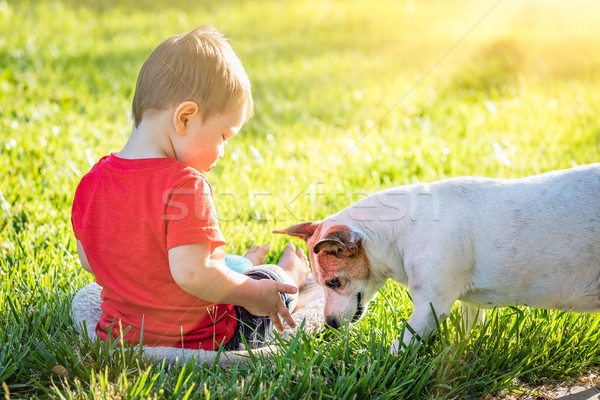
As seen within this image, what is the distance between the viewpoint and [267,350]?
255cm

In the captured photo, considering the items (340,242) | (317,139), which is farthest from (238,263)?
(317,139)

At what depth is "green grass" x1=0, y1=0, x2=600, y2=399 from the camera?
2.41 metres

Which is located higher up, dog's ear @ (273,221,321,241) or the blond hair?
the blond hair

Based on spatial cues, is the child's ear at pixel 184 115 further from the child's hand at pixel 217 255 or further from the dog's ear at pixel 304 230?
the dog's ear at pixel 304 230

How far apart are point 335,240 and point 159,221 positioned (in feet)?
2.42

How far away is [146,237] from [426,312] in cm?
115

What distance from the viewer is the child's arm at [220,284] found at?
2.29m

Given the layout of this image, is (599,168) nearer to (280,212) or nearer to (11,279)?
(280,212)

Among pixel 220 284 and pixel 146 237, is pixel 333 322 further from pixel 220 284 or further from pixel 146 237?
pixel 146 237

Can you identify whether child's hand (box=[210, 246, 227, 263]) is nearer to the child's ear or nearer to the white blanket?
the white blanket

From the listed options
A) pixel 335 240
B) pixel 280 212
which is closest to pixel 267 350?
pixel 335 240

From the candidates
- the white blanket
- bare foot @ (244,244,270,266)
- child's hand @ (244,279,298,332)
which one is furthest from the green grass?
bare foot @ (244,244,270,266)

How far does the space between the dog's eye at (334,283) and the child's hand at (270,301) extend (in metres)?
0.22

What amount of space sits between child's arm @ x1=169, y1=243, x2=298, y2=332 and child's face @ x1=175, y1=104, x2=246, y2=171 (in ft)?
1.24
